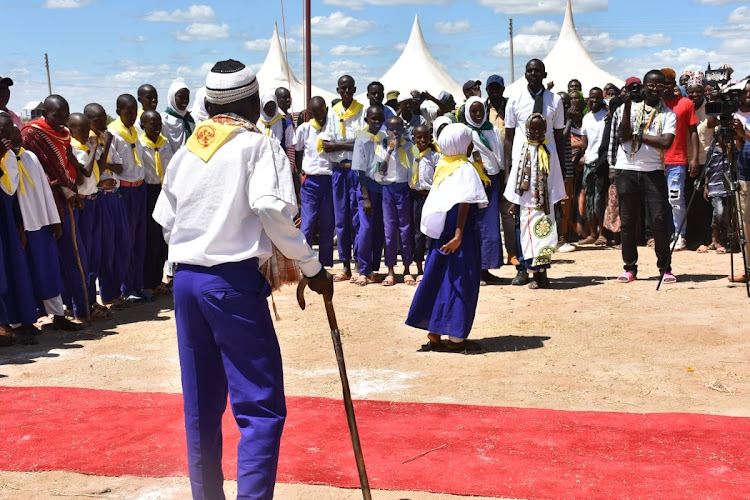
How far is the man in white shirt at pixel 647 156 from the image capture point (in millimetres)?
9383

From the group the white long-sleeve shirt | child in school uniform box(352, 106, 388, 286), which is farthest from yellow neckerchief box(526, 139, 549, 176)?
the white long-sleeve shirt

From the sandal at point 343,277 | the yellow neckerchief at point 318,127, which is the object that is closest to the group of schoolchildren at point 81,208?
the yellow neckerchief at point 318,127

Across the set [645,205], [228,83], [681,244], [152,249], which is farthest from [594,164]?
[228,83]

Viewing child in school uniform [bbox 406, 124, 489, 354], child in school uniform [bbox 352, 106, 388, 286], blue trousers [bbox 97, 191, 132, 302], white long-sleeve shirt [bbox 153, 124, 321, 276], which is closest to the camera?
white long-sleeve shirt [bbox 153, 124, 321, 276]

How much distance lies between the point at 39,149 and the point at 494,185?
4.75 metres

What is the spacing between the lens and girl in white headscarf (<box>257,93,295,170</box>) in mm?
11141

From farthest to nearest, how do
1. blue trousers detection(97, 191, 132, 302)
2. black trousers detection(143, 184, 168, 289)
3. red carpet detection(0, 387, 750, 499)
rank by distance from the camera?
black trousers detection(143, 184, 168, 289) → blue trousers detection(97, 191, 132, 302) → red carpet detection(0, 387, 750, 499)

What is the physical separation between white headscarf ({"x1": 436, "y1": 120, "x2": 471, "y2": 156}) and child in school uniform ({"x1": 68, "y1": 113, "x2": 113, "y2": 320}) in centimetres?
369

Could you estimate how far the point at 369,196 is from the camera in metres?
10.4

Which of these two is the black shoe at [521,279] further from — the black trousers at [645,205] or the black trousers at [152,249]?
the black trousers at [152,249]

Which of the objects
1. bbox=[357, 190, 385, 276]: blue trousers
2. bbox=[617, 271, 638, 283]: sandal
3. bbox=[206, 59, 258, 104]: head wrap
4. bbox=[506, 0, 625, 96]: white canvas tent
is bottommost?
bbox=[617, 271, 638, 283]: sandal

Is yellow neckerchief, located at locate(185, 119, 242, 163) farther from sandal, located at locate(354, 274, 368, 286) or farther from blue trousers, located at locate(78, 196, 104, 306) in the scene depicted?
sandal, located at locate(354, 274, 368, 286)

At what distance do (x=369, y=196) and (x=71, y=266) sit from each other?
3448 millimetres

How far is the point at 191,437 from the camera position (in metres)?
3.76
